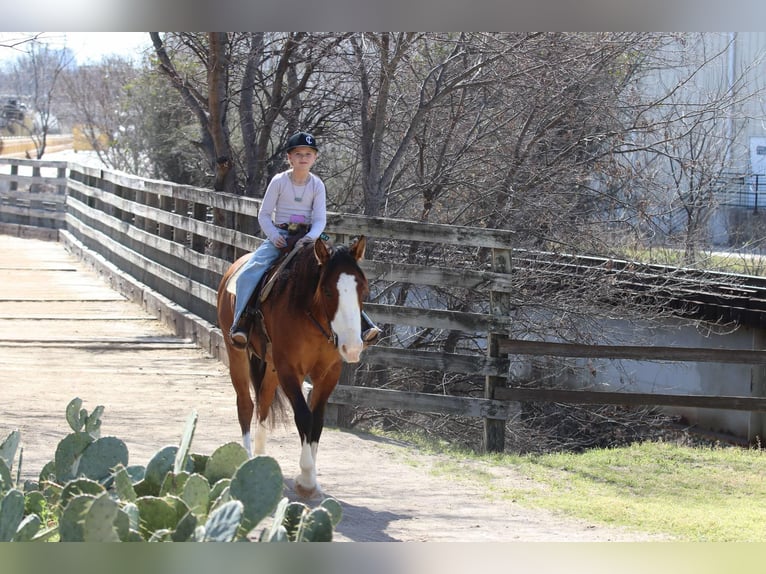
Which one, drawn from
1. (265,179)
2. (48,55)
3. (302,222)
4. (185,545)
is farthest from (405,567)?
(48,55)

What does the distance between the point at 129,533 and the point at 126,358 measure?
713cm

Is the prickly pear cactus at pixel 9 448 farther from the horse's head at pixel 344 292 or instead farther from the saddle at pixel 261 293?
the saddle at pixel 261 293

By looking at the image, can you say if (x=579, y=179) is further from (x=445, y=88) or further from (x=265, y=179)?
(x=265, y=179)

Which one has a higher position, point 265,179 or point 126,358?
point 265,179

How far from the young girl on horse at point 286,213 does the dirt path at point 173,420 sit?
4.17ft

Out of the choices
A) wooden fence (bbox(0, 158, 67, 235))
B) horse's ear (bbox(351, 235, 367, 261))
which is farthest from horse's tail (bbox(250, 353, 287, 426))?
wooden fence (bbox(0, 158, 67, 235))

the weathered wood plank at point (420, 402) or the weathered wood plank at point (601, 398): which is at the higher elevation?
the weathered wood plank at point (601, 398)

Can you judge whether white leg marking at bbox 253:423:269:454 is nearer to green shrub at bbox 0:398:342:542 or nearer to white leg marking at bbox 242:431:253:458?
white leg marking at bbox 242:431:253:458

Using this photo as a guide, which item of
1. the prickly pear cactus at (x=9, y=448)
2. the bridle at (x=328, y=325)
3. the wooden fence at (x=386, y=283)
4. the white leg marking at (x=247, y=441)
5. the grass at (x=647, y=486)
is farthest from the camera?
the wooden fence at (x=386, y=283)

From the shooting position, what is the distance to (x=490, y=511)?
6.27m

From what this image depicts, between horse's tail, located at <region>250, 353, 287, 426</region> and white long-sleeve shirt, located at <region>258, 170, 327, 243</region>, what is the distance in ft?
3.05

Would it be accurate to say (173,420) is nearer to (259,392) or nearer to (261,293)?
(259,392)

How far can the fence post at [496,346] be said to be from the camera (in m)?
8.70

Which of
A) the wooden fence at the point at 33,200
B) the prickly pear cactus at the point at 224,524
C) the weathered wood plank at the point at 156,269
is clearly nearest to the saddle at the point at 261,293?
the prickly pear cactus at the point at 224,524
